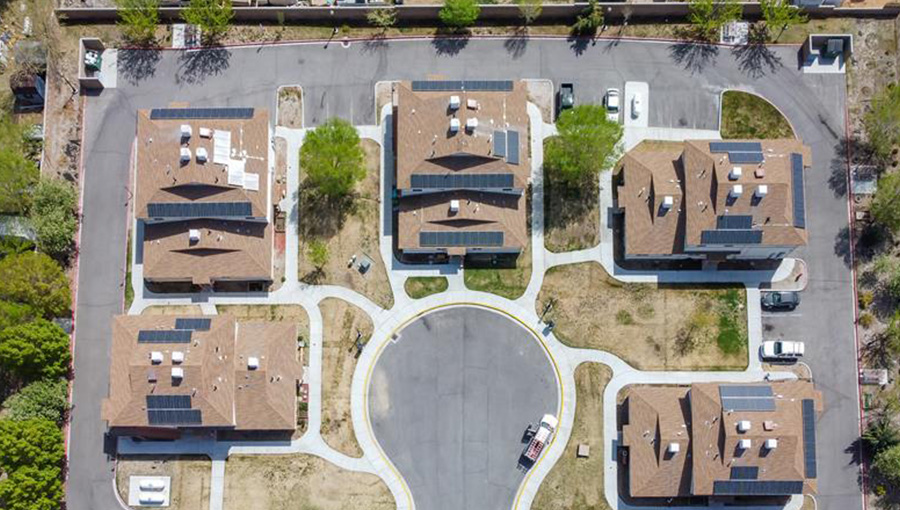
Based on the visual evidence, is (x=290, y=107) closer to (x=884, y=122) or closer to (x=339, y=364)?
(x=339, y=364)

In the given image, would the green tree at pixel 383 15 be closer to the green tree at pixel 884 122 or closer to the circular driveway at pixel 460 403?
the circular driveway at pixel 460 403

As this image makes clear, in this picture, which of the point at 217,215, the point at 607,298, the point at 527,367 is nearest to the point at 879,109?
the point at 607,298

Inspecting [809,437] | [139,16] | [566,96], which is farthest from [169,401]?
[809,437]

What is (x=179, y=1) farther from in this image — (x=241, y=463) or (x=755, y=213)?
(x=755, y=213)

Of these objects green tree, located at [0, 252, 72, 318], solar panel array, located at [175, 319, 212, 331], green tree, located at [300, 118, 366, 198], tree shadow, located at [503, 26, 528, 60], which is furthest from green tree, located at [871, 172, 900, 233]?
green tree, located at [0, 252, 72, 318]

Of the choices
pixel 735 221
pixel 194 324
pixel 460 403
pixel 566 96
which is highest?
pixel 566 96

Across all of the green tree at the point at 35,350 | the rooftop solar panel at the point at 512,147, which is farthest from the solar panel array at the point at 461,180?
the green tree at the point at 35,350
